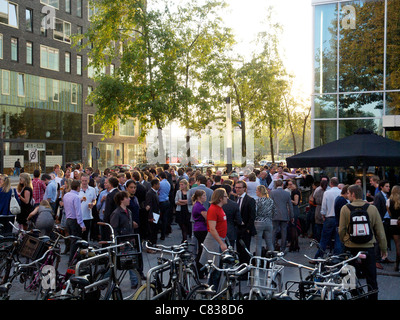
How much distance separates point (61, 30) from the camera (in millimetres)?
48188

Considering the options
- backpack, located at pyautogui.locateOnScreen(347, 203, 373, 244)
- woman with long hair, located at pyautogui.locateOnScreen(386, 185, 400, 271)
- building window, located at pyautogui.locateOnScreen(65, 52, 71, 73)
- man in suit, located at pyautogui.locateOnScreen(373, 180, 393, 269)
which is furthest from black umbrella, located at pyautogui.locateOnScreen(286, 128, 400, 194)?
building window, located at pyautogui.locateOnScreen(65, 52, 71, 73)

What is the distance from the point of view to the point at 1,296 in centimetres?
496

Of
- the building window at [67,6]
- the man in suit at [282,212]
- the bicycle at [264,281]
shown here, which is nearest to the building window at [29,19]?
the building window at [67,6]

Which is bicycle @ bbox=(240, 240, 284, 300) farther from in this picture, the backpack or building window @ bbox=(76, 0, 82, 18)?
building window @ bbox=(76, 0, 82, 18)

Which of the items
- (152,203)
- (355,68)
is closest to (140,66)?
(355,68)

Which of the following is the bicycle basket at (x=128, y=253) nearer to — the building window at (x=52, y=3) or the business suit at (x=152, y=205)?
the business suit at (x=152, y=205)

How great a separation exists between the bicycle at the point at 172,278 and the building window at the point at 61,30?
150 feet

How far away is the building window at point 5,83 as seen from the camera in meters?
40.5

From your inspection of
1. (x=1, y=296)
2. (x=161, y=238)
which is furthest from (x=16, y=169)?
(x=1, y=296)

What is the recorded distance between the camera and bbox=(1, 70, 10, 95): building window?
4053 centimetres

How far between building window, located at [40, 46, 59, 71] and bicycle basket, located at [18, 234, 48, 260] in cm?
4204

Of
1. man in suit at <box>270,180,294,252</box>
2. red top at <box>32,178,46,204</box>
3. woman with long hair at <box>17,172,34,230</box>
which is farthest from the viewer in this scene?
red top at <box>32,178,46,204</box>

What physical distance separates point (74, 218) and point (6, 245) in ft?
5.31
